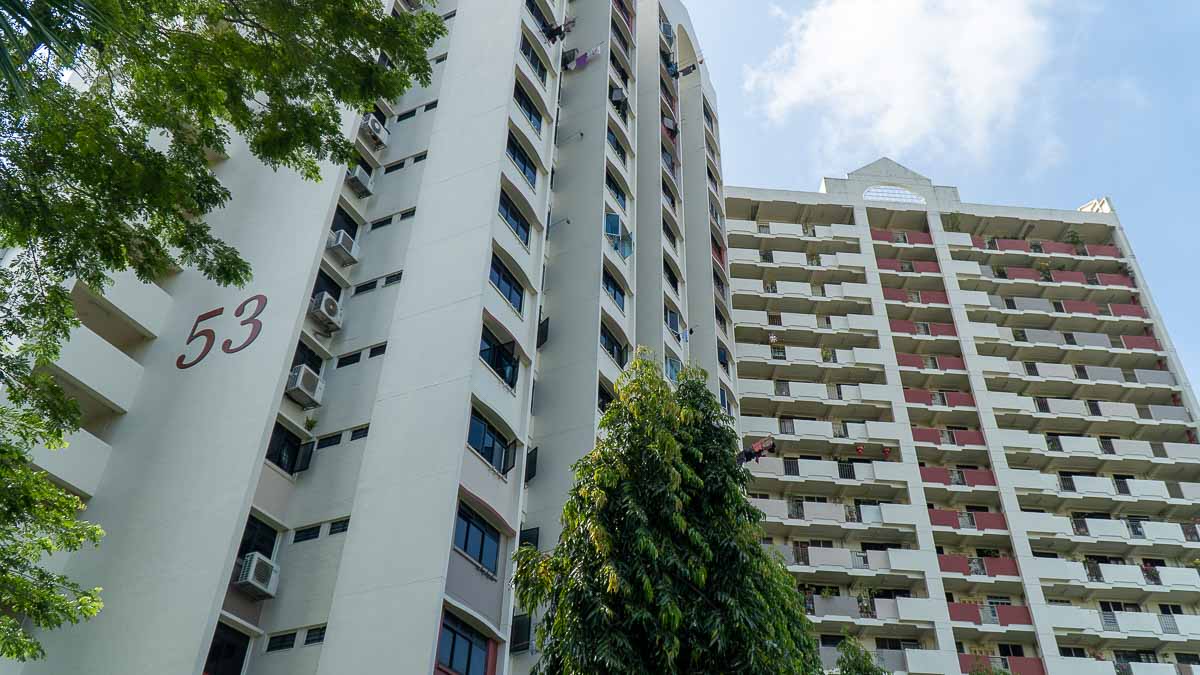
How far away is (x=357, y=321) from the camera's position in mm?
22453

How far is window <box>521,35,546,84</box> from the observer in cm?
2848

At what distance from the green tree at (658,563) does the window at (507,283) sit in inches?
405

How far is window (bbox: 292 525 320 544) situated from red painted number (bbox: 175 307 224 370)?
4.32 m

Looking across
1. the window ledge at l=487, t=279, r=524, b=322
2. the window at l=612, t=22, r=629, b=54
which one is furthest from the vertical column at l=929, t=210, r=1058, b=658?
the window ledge at l=487, t=279, r=524, b=322

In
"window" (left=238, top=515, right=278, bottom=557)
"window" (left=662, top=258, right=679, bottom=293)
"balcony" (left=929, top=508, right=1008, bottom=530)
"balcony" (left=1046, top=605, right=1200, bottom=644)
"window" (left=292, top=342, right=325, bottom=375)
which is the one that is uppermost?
"window" (left=662, top=258, right=679, bottom=293)

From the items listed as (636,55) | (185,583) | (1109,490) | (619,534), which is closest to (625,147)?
(636,55)

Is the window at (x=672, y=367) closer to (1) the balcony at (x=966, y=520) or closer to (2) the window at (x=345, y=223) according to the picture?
(2) the window at (x=345, y=223)

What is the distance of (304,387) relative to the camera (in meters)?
20.6

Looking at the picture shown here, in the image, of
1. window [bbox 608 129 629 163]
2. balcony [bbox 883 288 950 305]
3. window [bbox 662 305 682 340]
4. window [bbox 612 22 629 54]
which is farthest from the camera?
balcony [bbox 883 288 950 305]

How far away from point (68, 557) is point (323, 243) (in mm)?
7956

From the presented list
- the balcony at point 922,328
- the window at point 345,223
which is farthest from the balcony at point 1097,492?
the window at point 345,223

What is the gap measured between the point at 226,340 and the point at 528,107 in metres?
11.2

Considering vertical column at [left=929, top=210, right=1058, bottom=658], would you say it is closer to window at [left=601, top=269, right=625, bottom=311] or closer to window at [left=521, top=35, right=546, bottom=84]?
window at [left=601, top=269, right=625, bottom=311]

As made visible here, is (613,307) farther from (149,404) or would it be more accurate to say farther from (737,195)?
(737,195)
